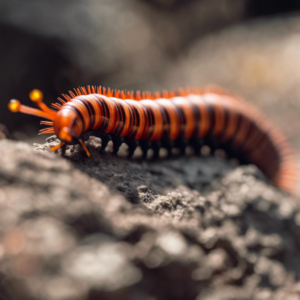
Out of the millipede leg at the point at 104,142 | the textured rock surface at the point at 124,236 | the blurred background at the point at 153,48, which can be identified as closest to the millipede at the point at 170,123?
the millipede leg at the point at 104,142

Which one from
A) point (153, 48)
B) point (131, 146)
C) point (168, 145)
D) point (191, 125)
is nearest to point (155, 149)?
point (168, 145)

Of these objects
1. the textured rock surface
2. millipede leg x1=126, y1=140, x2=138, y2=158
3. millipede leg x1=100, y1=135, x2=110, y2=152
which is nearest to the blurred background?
millipede leg x1=126, y1=140, x2=138, y2=158

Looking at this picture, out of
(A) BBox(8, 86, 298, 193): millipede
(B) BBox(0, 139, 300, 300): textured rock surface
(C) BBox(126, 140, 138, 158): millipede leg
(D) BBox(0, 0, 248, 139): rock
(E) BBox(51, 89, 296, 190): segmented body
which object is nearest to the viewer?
(B) BBox(0, 139, 300, 300): textured rock surface

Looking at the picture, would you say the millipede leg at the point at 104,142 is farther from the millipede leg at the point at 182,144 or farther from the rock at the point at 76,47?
the rock at the point at 76,47

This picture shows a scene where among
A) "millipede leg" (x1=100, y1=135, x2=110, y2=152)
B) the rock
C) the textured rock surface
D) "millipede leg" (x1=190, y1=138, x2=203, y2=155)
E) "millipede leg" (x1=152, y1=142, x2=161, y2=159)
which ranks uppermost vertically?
the rock

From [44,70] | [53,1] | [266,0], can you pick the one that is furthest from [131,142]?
[266,0]

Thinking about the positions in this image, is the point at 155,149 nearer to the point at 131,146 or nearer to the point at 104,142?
the point at 131,146

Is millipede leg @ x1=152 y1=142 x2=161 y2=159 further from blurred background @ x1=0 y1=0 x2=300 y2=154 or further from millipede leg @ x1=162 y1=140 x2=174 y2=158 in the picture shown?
blurred background @ x1=0 y1=0 x2=300 y2=154
